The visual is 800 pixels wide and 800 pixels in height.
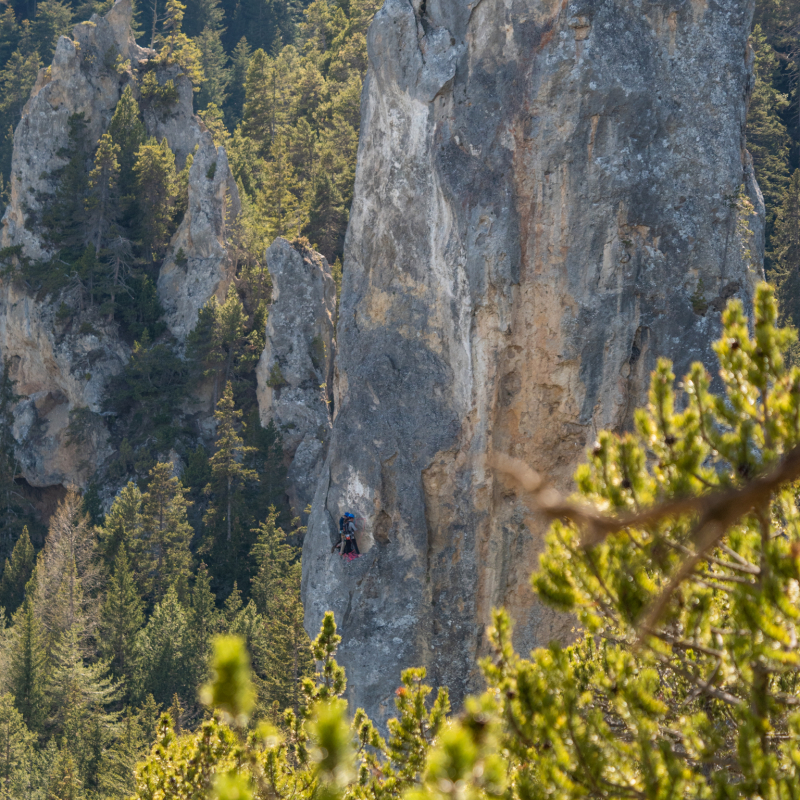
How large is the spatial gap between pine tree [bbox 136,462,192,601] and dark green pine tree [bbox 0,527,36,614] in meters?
3.93


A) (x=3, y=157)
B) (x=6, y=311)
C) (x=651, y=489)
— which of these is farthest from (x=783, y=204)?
(x=3, y=157)

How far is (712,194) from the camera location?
1246 centimetres

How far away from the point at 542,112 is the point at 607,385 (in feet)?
13.2

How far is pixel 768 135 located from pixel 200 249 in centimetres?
2002

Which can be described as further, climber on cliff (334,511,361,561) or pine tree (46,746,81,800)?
pine tree (46,746,81,800)

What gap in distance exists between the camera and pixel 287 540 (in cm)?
2748

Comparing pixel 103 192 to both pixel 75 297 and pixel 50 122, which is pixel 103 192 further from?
pixel 75 297

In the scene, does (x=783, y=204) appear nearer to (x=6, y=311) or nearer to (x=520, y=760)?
(x=520, y=760)

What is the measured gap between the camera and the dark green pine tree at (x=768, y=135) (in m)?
27.8

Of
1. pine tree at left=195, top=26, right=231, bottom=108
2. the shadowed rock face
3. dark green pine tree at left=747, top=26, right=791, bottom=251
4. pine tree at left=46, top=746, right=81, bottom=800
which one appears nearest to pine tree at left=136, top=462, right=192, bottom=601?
pine tree at left=46, top=746, right=81, bottom=800

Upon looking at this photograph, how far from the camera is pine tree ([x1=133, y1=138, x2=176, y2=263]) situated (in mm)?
33969

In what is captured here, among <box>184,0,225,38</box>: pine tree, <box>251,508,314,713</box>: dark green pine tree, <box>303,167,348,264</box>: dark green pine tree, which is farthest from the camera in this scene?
<box>184,0,225,38</box>: pine tree

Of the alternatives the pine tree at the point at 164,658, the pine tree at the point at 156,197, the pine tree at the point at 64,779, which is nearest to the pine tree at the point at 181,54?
the pine tree at the point at 156,197

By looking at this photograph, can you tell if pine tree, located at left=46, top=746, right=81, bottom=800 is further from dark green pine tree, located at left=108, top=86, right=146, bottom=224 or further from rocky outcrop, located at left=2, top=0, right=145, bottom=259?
dark green pine tree, located at left=108, top=86, right=146, bottom=224
